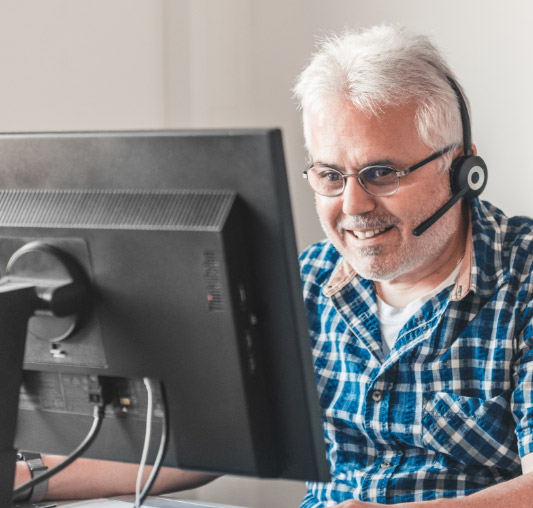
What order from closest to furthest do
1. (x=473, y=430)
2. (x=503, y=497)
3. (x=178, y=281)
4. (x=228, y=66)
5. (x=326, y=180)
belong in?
(x=178, y=281) < (x=503, y=497) < (x=473, y=430) < (x=326, y=180) < (x=228, y=66)

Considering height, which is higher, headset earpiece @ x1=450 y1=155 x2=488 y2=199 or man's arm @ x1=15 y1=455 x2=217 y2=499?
headset earpiece @ x1=450 y1=155 x2=488 y2=199

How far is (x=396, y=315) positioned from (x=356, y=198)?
25 cm

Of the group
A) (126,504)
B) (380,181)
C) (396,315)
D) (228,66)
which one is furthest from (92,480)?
(228,66)

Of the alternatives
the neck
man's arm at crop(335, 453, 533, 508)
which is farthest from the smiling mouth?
man's arm at crop(335, 453, 533, 508)

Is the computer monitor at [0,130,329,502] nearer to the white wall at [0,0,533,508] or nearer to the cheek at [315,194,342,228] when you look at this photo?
the cheek at [315,194,342,228]

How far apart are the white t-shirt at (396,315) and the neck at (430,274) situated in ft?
0.05

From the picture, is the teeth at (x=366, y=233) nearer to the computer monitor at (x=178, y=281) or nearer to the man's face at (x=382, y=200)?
the man's face at (x=382, y=200)

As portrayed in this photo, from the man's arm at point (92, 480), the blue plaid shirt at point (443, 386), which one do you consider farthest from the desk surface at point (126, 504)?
the blue plaid shirt at point (443, 386)

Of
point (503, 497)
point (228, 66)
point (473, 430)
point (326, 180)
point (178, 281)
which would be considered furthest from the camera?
point (228, 66)

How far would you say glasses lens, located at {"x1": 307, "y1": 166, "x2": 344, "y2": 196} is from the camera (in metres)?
1.42

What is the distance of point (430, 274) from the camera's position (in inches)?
58.8

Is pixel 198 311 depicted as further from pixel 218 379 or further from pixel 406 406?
pixel 406 406

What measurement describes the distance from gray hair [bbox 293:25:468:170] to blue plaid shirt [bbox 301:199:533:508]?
19cm

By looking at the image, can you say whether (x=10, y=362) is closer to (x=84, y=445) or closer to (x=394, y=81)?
(x=84, y=445)
